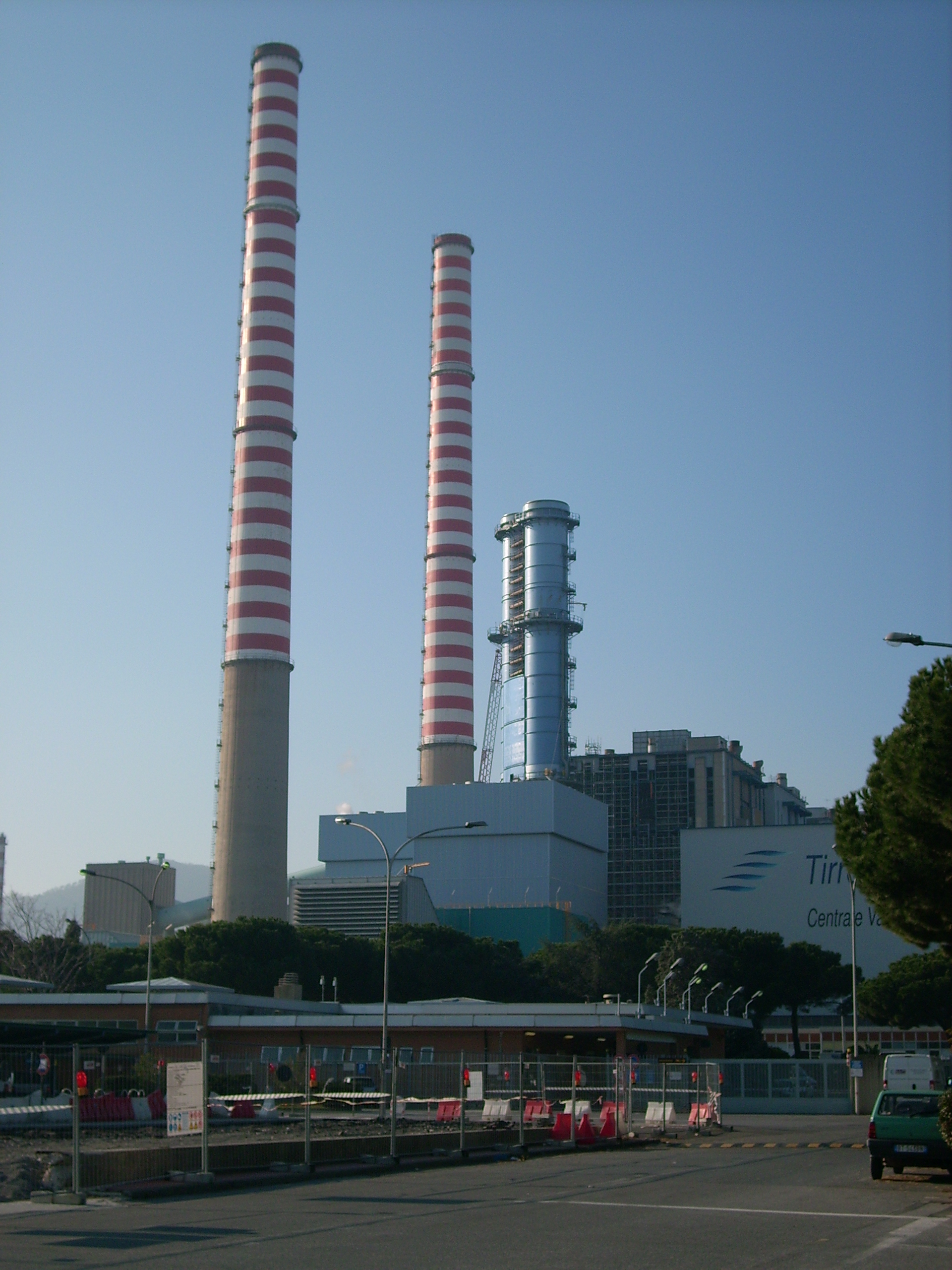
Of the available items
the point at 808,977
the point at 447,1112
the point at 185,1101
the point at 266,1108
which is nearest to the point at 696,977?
the point at 808,977

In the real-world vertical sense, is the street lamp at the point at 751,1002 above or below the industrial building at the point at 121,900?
below

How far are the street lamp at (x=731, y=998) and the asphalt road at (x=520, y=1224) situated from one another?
6107 cm

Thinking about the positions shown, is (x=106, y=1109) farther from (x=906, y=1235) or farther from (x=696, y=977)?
(x=696, y=977)

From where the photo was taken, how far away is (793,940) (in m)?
110

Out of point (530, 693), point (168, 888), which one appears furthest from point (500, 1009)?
point (168, 888)

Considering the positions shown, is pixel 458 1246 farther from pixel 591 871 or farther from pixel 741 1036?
pixel 591 871

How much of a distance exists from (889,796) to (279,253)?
73602mm

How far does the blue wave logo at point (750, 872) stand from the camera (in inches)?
4422

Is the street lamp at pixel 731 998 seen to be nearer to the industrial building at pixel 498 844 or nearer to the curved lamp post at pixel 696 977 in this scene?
the curved lamp post at pixel 696 977

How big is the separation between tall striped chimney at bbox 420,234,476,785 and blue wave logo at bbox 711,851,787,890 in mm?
23169

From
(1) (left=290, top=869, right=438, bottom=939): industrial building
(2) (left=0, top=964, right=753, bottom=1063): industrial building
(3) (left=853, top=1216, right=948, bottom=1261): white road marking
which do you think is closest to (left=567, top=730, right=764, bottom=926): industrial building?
(1) (left=290, top=869, right=438, bottom=939): industrial building

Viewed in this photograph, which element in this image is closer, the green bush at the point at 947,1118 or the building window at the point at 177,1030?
the green bush at the point at 947,1118

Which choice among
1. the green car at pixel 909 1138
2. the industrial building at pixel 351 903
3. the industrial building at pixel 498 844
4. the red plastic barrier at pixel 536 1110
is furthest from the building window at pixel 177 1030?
the industrial building at pixel 498 844

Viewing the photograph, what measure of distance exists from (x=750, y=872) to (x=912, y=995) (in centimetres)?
2880
